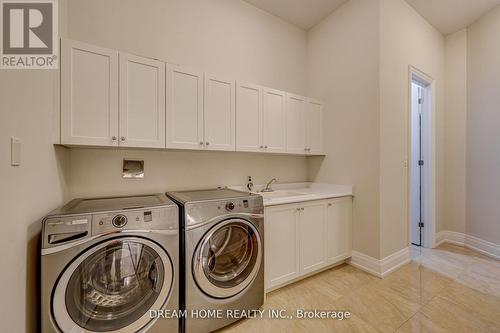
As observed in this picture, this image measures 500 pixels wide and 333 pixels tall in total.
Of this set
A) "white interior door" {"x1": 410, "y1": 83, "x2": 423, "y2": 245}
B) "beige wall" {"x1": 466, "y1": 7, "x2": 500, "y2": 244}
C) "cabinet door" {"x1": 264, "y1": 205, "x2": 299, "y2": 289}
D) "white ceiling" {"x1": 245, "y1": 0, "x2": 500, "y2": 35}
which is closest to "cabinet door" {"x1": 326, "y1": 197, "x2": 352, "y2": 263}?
"cabinet door" {"x1": 264, "y1": 205, "x2": 299, "y2": 289}

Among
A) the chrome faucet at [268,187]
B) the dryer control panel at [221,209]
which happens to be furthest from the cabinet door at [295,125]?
the dryer control panel at [221,209]

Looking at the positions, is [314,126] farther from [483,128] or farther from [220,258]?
[483,128]

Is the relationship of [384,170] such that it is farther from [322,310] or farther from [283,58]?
[283,58]

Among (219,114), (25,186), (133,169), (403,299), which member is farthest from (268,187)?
(25,186)

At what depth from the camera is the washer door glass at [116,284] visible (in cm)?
117

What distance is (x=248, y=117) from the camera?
88.0 inches

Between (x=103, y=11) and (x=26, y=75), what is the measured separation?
1.14 meters

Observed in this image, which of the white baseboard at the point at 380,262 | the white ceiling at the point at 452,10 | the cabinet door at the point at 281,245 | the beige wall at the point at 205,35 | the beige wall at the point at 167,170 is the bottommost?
the white baseboard at the point at 380,262

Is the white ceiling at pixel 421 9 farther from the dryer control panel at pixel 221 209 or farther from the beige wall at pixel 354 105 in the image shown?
the dryer control panel at pixel 221 209

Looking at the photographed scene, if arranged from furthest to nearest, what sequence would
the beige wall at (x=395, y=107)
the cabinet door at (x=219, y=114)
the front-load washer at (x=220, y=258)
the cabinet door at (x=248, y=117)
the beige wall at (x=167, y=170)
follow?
the beige wall at (x=395, y=107)
the cabinet door at (x=248, y=117)
the cabinet door at (x=219, y=114)
the beige wall at (x=167, y=170)
the front-load washer at (x=220, y=258)

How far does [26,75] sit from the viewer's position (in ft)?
3.67

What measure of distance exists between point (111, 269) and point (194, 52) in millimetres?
2112

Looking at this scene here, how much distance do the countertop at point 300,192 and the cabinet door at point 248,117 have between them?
559 mm

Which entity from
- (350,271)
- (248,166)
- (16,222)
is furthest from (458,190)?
(16,222)
